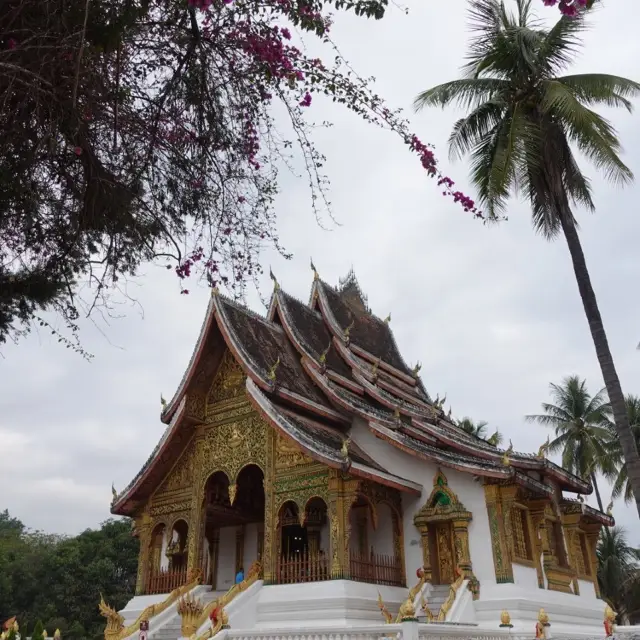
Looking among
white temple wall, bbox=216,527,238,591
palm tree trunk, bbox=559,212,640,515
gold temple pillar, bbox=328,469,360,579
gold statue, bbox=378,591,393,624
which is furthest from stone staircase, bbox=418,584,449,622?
white temple wall, bbox=216,527,238,591

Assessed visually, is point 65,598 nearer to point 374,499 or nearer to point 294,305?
point 294,305

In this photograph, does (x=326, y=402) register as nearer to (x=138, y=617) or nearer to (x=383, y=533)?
(x=383, y=533)

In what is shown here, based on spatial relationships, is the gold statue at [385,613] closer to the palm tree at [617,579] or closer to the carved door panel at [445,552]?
the carved door panel at [445,552]

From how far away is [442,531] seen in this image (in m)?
11.5

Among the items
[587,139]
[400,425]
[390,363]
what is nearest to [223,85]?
[587,139]

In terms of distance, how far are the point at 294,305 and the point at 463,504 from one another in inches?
257

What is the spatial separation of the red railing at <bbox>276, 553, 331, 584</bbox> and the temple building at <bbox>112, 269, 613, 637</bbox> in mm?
27

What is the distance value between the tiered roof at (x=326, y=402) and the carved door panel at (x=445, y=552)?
897mm

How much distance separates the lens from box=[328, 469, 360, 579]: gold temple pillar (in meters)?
10.2

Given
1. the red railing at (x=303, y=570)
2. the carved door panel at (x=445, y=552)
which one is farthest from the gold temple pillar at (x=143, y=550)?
the carved door panel at (x=445, y=552)

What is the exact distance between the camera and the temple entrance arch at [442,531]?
11.0m

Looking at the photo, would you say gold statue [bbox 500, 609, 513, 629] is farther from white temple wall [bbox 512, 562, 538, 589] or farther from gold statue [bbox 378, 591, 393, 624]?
gold statue [bbox 378, 591, 393, 624]

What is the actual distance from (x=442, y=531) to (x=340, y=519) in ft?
7.07

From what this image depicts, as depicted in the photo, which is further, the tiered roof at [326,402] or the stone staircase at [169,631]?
the tiered roof at [326,402]
